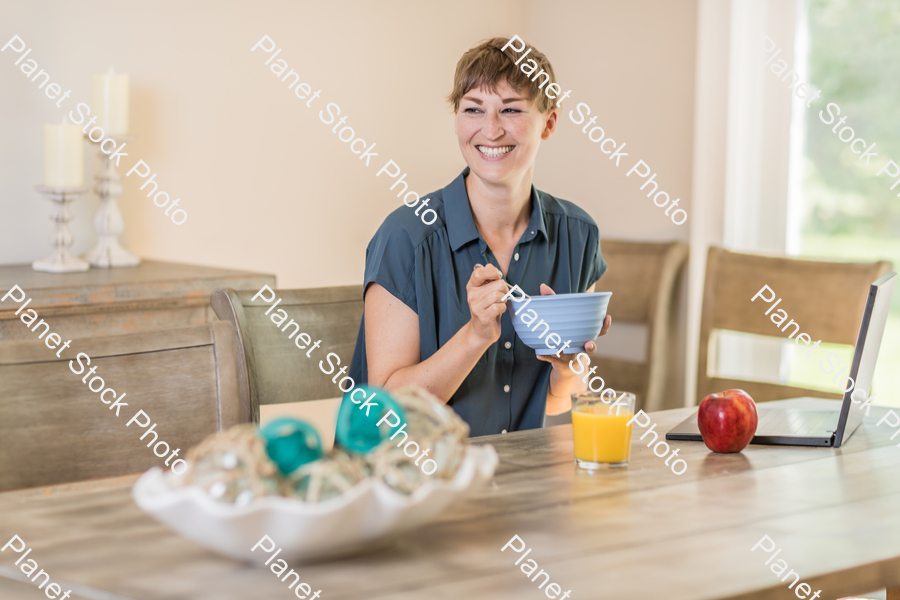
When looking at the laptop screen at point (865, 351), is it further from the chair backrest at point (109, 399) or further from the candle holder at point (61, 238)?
the candle holder at point (61, 238)

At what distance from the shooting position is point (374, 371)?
1569mm

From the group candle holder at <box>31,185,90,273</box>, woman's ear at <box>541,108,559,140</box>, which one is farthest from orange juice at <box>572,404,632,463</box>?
candle holder at <box>31,185,90,273</box>

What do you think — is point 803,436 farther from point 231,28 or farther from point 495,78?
point 231,28

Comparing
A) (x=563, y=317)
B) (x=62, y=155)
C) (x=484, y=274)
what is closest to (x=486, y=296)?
(x=484, y=274)

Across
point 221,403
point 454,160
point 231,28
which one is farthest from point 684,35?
point 221,403

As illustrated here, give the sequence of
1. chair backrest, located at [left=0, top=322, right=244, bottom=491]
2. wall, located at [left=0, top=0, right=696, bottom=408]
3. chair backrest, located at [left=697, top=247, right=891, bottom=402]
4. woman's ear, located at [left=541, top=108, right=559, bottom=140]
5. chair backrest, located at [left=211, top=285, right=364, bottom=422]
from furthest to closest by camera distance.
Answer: wall, located at [left=0, top=0, right=696, bottom=408] → chair backrest, located at [left=697, top=247, right=891, bottom=402] → woman's ear, located at [left=541, top=108, right=559, bottom=140] → chair backrest, located at [left=211, top=285, right=364, bottom=422] → chair backrest, located at [left=0, top=322, right=244, bottom=491]

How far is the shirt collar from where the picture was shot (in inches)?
65.7

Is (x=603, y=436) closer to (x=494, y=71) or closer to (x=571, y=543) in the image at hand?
(x=571, y=543)

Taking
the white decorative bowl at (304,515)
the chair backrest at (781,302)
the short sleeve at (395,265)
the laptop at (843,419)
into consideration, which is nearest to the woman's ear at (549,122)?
the short sleeve at (395,265)

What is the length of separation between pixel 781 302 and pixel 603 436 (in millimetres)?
1443

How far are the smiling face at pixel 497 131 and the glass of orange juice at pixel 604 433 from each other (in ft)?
2.01

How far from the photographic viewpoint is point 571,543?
0.87m

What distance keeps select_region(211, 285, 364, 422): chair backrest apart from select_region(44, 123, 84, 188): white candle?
2.88 ft

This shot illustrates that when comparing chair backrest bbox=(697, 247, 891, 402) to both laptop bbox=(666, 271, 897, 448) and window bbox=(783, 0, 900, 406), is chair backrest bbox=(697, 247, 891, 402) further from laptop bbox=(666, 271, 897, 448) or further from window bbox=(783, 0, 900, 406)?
laptop bbox=(666, 271, 897, 448)
